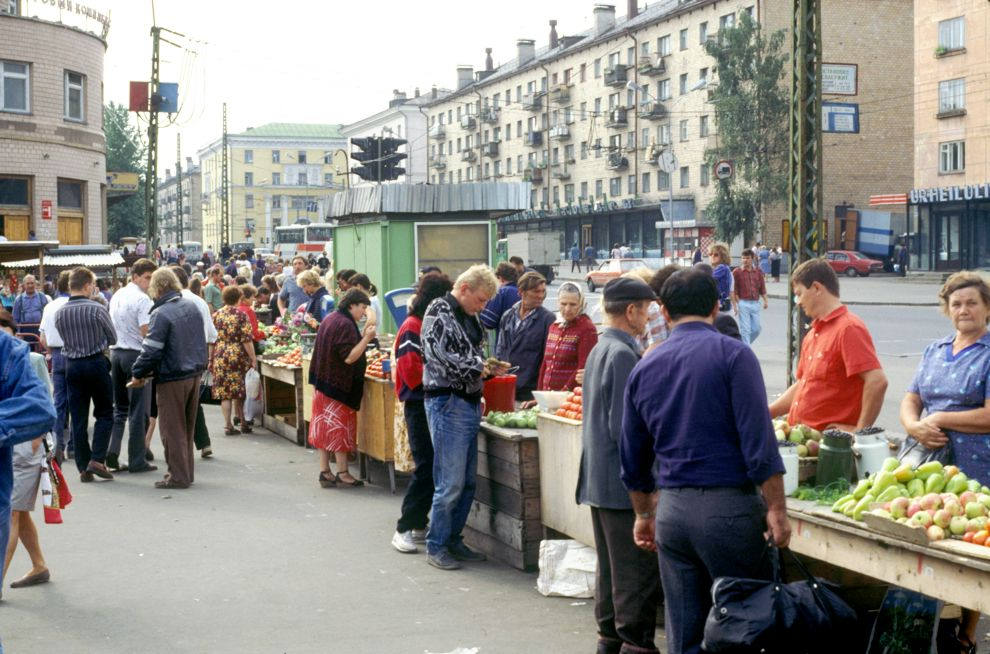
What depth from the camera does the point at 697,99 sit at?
6656cm

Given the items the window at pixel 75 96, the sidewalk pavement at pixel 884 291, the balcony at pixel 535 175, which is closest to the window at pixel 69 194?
Result: the window at pixel 75 96

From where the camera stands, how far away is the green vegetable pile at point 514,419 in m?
8.10

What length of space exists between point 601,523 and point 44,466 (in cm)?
333

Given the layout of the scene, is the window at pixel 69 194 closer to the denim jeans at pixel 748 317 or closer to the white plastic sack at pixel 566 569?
the denim jeans at pixel 748 317

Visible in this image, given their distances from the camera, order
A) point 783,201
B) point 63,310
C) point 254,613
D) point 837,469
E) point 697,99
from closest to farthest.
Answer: point 837,469 → point 254,613 → point 63,310 → point 783,201 → point 697,99

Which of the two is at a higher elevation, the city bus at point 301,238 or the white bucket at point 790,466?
the city bus at point 301,238

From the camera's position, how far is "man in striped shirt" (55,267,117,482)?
10758mm

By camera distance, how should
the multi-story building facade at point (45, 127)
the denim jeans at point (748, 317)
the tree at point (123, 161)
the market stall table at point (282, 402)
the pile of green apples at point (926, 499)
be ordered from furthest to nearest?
the tree at point (123, 161), the multi-story building facade at point (45, 127), the denim jeans at point (748, 317), the market stall table at point (282, 402), the pile of green apples at point (926, 499)

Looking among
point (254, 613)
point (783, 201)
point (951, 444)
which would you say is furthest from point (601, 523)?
point (783, 201)

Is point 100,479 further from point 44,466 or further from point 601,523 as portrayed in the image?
point 601,523

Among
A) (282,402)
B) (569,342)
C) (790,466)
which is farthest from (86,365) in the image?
(790,466)

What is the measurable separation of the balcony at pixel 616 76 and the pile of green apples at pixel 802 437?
68917mm

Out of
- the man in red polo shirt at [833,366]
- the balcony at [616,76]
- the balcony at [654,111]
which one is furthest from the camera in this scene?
the balcony at [616,76]

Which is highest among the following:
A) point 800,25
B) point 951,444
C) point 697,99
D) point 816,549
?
point 697,99
